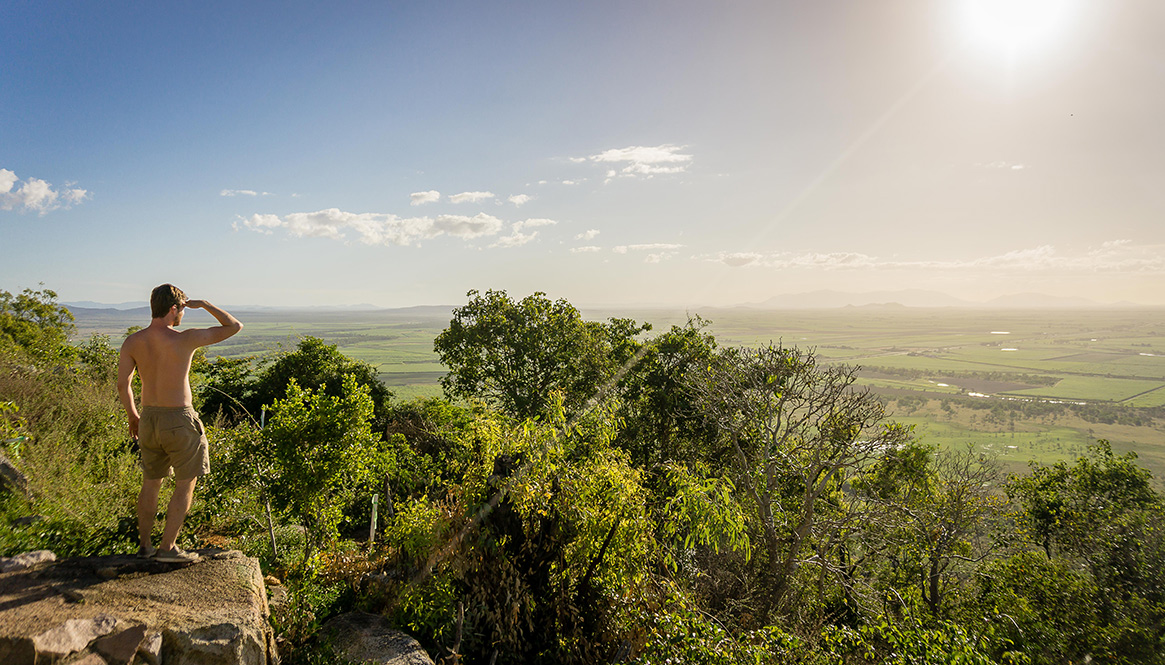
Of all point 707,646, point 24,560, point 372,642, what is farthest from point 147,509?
point 707,646

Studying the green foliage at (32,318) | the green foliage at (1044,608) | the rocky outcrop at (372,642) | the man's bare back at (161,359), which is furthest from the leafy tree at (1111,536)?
the green foliage at (32,318)

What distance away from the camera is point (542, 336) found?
68.8 ft

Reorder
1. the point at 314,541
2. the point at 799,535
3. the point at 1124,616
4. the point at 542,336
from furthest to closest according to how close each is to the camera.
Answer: the point at 542,336 → the point at 799,535 → the point at 1124,616 → the point at 314,541

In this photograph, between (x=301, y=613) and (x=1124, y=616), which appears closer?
(x=301, y=613)

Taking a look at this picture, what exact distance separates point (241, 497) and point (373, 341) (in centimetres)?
16013

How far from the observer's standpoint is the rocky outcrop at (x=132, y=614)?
11.7ft

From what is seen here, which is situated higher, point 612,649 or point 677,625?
point 677,625

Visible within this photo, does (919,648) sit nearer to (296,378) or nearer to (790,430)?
(790,430)

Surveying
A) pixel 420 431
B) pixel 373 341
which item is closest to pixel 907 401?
pixel 420 431

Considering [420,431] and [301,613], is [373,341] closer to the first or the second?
[420,431]

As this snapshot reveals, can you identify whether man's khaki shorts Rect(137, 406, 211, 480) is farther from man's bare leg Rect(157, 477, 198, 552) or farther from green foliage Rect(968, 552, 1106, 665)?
green foliage Rect(968, 552, 1106, 665)

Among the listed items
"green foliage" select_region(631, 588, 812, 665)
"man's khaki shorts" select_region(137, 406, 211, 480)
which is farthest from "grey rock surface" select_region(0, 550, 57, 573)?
"green foliage" select_region(631, 588, 812, 665)

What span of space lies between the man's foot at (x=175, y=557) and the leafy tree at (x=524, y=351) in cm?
1519

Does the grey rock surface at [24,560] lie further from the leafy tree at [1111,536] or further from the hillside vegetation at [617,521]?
the leafy tree at [1111,536]
